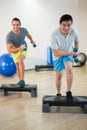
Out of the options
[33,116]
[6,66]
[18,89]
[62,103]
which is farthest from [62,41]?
[6,66]

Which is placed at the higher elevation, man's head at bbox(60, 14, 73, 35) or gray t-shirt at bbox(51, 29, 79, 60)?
man's head at bbox(60, 14, 73, 35)

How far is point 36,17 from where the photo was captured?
8070 millimetres

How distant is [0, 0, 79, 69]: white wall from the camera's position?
7.30 metres

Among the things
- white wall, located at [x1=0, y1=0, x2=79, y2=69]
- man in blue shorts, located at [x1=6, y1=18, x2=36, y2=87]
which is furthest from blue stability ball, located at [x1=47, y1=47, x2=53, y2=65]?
man in blue shorts, located at [x1=6, y1=18, x2=36, y2=87]

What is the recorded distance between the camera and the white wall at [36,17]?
24.0ft

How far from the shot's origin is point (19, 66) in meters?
4.69

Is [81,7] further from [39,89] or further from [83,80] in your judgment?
[39,89]

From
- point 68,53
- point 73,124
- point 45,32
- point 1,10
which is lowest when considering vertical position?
point 73,124

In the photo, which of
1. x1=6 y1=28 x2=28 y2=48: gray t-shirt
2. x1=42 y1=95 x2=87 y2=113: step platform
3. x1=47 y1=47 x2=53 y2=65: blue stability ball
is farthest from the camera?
x1=47 y1=47 x2=53 y2=65: blue stability ball

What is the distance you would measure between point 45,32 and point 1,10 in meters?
1.84

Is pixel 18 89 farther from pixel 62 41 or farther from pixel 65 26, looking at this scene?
pixel 65 26

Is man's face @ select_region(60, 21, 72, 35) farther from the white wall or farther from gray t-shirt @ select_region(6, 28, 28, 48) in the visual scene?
the white wall

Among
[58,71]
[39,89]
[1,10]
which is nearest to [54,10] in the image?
[1,10]

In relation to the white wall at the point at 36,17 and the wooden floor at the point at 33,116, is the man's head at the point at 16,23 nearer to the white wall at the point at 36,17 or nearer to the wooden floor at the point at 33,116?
the wooden floor at the point at 33,116
